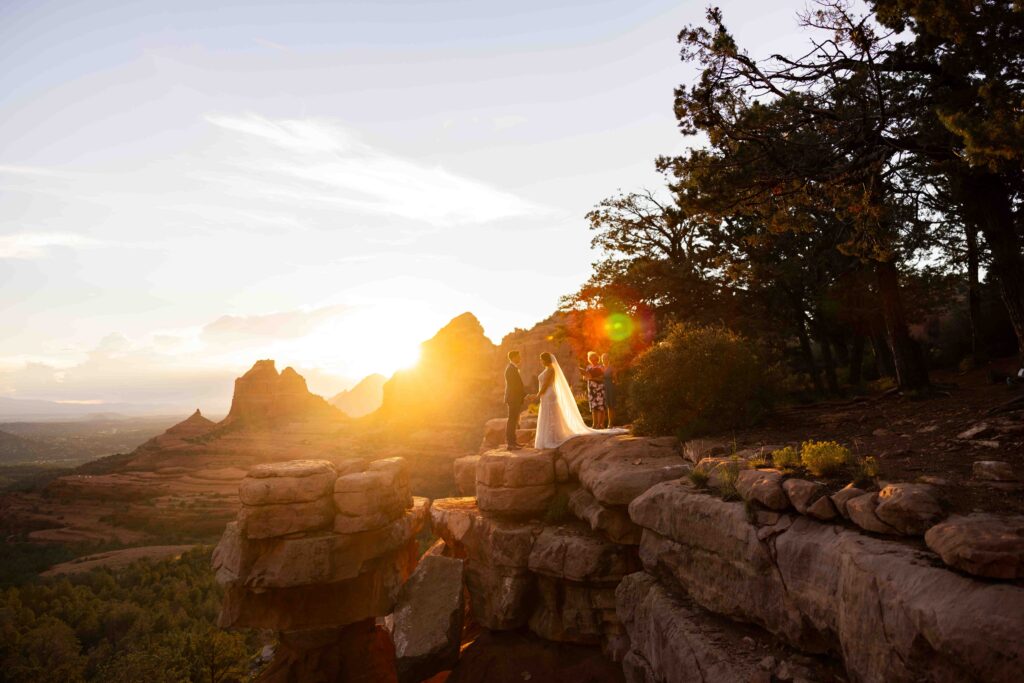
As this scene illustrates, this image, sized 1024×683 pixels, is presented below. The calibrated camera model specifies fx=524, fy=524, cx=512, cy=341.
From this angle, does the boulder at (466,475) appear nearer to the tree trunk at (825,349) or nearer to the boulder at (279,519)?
the boulder at (279,519)

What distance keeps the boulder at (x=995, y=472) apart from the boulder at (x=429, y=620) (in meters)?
10.8

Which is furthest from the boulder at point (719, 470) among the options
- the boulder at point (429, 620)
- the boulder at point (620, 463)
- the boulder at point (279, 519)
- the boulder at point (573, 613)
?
the boulder at point (279, 519)

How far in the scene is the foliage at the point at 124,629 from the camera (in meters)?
23.3

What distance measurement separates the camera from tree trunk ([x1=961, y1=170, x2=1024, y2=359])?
34.0 feet

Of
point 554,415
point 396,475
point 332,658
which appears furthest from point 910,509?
point 332,658

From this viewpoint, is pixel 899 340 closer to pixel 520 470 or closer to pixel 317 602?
pixel 520 470

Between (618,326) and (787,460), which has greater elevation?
(618,326)

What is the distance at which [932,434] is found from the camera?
31.4 feet

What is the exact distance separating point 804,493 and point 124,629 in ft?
128

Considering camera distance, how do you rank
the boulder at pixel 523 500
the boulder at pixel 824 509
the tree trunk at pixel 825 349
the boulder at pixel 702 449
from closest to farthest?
1. the boulder at pixel 824 509
2. the boulder at pixel 702 449
3. the boulder at pixel 523 500
4. the tree trunk at pixel 825 349

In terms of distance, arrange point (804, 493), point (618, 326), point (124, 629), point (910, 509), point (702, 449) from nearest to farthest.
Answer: point (910, 509), point (804, 493), point (702, 449), point (618, 326), point (124, 629)

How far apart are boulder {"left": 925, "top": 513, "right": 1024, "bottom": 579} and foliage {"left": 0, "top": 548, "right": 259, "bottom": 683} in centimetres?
2744

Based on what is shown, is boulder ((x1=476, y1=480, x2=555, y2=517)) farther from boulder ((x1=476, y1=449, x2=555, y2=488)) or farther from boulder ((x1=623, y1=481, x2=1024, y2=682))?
boulder ((x1=623, y1=481, x2=1024, y2=682))

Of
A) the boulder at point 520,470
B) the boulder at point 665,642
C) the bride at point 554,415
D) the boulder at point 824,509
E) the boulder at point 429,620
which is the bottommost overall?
the boulder at point 429,620
